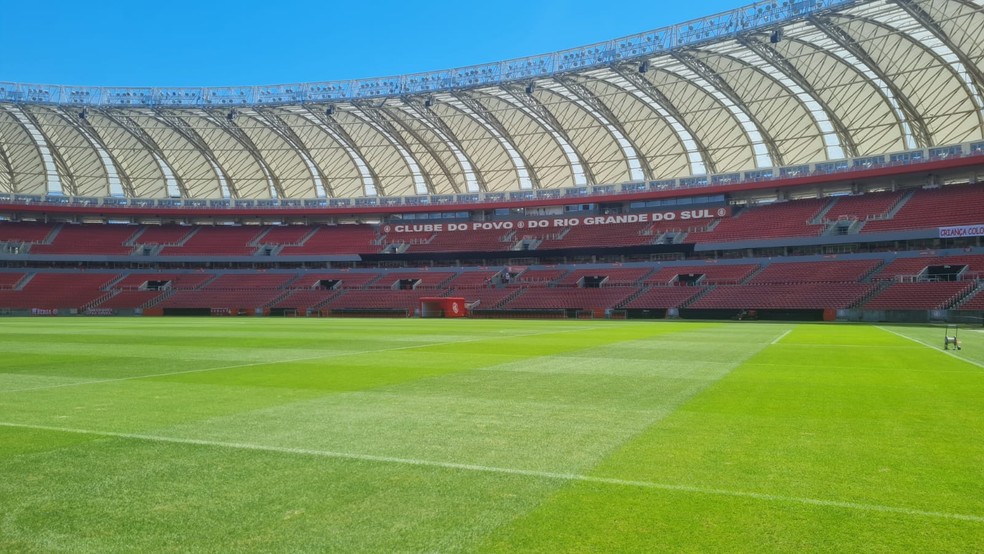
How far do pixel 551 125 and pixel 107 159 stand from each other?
5288cm

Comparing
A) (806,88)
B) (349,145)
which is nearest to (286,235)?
(349,145)

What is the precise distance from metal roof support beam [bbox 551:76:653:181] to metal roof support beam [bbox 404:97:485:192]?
13.7 metres

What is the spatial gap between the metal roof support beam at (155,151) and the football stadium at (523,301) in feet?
1.98

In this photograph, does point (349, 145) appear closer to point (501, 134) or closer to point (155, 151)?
point (501, 134)

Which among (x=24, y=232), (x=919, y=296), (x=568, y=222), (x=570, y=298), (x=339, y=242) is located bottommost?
(x=570, y=298)

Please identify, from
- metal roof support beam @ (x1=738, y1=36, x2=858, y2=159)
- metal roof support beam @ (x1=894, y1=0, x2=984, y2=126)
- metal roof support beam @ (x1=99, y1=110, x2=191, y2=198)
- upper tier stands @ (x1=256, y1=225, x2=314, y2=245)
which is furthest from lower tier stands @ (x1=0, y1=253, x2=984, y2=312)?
metal roof support beam @ (x1=894, y1=0, x2=984, y2=126)

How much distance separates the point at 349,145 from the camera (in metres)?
73.9

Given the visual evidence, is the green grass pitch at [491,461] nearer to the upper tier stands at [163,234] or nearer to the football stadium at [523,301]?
the football stadium at [523,301]

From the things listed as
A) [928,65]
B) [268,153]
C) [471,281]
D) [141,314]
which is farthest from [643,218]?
[141,314]

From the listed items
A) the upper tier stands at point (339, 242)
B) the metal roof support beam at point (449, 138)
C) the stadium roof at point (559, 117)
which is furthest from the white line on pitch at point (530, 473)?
the upper tier stands at point (339, 242)

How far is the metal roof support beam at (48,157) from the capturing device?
6738 cm

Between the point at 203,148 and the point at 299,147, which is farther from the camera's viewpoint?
the point at 203,148

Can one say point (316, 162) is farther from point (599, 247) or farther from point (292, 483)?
point (292, 483)

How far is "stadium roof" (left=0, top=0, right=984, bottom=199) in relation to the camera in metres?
48.3
